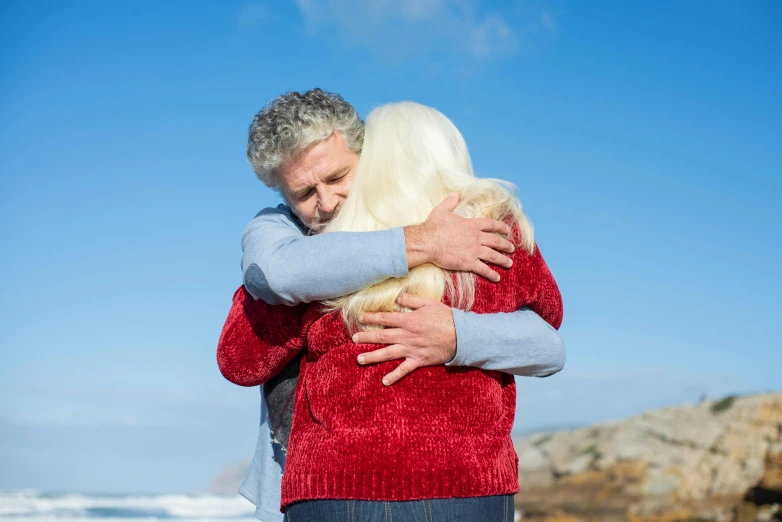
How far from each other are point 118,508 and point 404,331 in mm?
17194

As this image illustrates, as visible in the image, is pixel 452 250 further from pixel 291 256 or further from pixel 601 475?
pixel 601 475

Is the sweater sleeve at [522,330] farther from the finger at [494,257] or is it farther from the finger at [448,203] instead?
the finger at [448,203]

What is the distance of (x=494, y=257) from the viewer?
1645mm

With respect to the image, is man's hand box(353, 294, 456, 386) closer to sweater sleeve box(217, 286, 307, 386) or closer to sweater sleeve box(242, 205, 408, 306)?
sweater sleeve box(242, 205, 408, 306)

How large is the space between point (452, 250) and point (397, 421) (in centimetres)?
38

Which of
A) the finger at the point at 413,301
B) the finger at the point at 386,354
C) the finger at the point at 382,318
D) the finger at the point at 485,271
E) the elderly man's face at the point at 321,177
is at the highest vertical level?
the elderly man's face at the point at 321,177

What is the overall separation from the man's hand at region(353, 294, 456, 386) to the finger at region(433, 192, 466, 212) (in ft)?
0.75

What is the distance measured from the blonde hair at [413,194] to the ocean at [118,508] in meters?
14.9

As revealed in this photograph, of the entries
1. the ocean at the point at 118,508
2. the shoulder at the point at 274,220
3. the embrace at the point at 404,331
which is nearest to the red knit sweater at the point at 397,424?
the embrace at the point at 404,331

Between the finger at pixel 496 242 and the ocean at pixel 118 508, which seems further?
the ocean at pixel 118 508

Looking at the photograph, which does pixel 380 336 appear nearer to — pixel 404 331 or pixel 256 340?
pixel 404 331

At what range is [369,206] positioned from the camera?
1691mm

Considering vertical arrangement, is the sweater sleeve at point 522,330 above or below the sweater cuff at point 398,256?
below

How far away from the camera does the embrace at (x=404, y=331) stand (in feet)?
5.03
